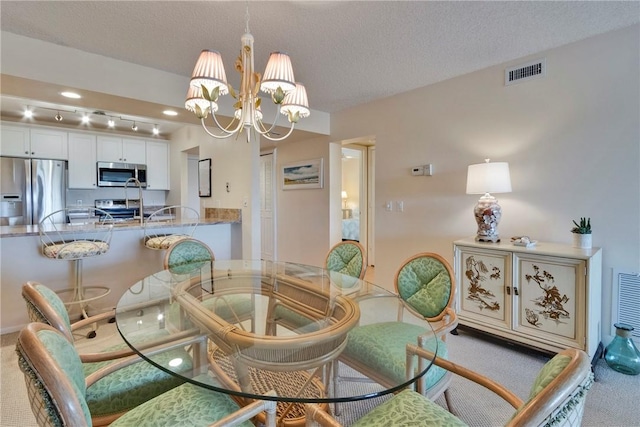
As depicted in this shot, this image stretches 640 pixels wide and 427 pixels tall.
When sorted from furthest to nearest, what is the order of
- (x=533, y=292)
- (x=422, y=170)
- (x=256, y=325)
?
(x=422, y=170) → (x=533, y=292) → (x=256, y=325)

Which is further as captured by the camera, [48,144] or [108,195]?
[108,195]

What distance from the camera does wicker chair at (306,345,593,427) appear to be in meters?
0.61

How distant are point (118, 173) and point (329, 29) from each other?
16.4ft

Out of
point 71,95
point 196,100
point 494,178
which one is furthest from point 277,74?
point 71,95

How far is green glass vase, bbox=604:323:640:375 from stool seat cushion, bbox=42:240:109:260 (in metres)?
3.98

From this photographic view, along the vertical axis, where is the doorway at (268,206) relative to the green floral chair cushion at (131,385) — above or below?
above

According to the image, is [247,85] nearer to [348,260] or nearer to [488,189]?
[348,260]

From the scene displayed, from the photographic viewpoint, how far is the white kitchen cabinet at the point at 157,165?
5816 mm

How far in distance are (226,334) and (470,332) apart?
90.8 inches

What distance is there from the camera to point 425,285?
1.88m

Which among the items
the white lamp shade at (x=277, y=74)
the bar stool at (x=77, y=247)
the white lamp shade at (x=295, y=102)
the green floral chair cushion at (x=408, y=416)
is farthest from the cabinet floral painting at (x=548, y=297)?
the bar stool at (x=77, y=247)

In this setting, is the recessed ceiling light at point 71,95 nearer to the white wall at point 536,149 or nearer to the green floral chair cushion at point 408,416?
the white wall at point 536,149

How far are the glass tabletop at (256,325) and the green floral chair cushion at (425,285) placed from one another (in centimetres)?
11

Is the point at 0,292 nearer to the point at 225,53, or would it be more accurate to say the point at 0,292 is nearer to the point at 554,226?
the point at 225,53
